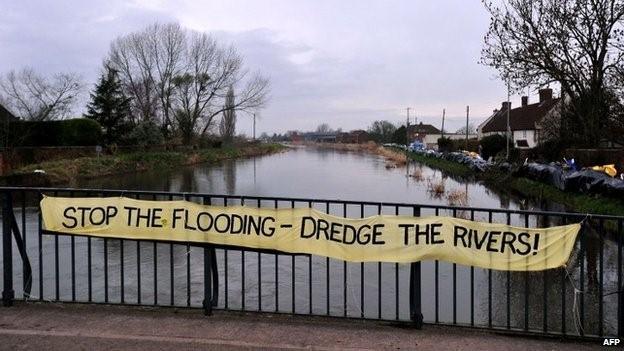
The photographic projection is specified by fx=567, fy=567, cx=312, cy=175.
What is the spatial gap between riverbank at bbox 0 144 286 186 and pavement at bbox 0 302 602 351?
24964 mm

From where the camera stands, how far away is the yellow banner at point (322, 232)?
16.6ft

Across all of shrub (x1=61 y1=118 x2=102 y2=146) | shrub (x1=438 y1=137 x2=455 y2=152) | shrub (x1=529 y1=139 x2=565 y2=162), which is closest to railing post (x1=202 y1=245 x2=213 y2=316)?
shrub (x1=529 y1=139 x2=565 y2=162)

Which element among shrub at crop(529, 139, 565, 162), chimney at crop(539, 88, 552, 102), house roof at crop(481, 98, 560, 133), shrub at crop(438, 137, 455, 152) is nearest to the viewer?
chimney at crop(539, 88, 552, 102)

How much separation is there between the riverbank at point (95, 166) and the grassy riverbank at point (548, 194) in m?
23.1

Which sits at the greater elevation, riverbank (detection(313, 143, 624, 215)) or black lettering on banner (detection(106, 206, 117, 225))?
black lettering on banner (detection(106, 206, 117, 225))

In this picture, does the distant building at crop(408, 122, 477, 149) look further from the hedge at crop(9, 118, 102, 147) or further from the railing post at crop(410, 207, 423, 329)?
the railing post at crop(410, 207, 423, 329)

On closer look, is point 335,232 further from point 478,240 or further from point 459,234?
point 478,240

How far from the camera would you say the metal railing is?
5.54 metres

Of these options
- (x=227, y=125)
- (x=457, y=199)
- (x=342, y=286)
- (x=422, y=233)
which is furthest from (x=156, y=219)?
(x=227, y=125)

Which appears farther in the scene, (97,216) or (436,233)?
(97,216)

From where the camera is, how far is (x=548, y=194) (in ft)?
74.1

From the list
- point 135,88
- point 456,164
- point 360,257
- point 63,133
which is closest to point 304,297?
point 360,257

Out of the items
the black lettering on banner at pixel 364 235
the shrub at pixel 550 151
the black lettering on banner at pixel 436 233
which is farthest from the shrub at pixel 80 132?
the black lettering on banner at pixel 436 233

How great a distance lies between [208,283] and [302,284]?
3663 mm
